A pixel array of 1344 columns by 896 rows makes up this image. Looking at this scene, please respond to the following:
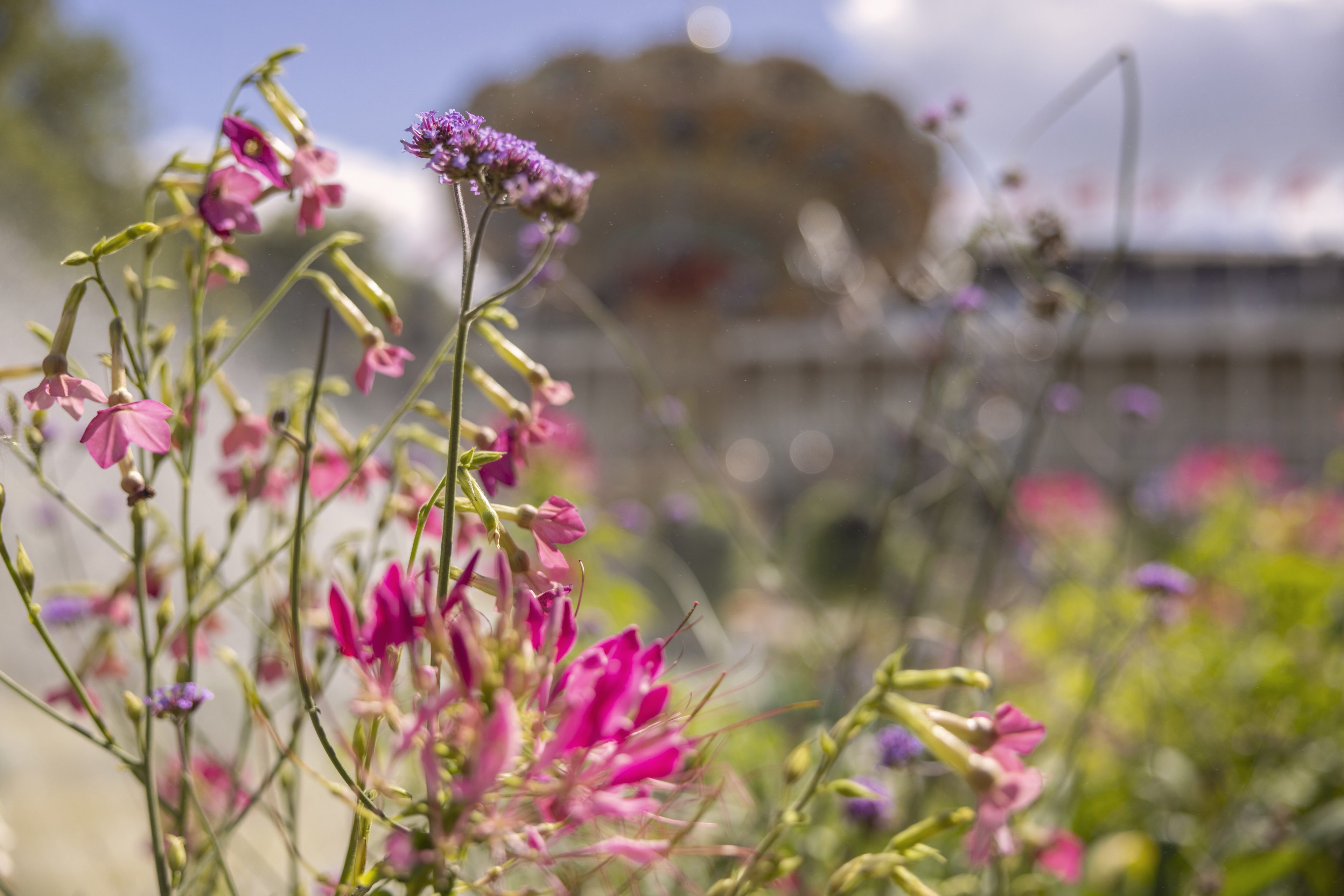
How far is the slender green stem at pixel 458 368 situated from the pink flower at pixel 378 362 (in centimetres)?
4

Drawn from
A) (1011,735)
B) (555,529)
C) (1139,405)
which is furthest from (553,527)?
(1139,405)

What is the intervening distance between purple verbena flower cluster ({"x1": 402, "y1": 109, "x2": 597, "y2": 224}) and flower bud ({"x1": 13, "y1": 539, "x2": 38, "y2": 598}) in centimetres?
13

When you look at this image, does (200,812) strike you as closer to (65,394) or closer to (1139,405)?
(65,394)

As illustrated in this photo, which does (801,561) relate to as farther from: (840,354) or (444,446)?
(444,446)

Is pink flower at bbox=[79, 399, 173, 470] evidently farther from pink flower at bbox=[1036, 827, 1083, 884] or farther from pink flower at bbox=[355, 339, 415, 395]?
pink flower at bbox=[1036, 827, 1083, 884]

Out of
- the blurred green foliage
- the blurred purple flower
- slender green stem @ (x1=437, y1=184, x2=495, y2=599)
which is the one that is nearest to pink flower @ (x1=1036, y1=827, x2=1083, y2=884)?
slender green stem @ (x1=437, y1=184, x2=495, y2=599)

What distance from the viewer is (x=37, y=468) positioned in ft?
0.78

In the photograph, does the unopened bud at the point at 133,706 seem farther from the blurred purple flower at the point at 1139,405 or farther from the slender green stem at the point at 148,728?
the blurred purple flower at the point at 1139,405

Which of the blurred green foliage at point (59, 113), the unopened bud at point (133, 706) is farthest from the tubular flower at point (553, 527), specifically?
the blurred green foliage at point (59, 113)

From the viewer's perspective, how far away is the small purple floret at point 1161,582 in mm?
451

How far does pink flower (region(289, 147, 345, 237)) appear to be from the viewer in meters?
0.23

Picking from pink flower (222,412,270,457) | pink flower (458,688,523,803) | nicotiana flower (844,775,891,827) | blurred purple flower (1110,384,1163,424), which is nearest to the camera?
pink flower (458,688,523,803)

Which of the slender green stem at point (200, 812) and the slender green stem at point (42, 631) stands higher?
the slender green stem at point (42, 631)

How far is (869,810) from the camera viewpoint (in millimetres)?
388
